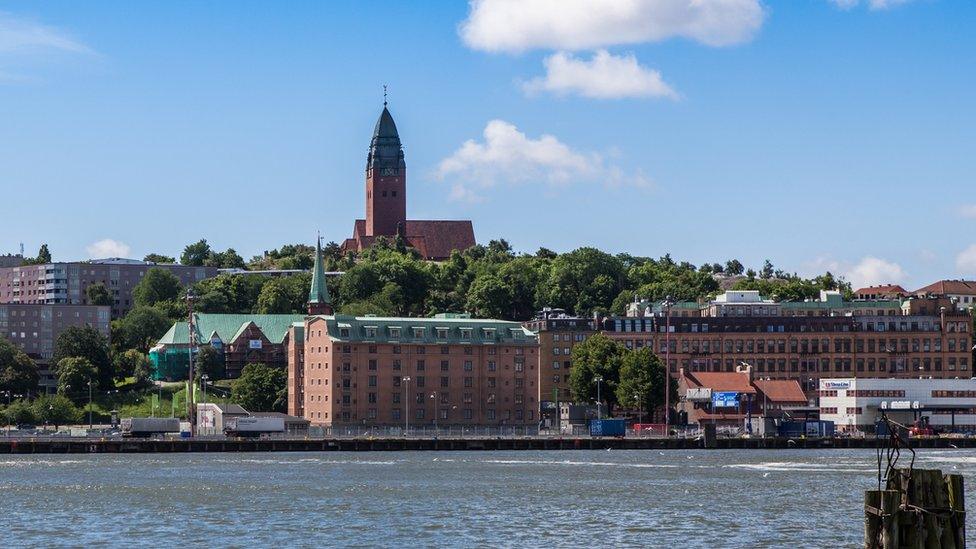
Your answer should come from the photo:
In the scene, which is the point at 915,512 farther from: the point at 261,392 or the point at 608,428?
the point at 261,392

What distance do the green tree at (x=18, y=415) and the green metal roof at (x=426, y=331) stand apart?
1390 inches

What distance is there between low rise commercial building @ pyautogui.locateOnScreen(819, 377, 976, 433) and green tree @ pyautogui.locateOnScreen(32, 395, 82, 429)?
8026cm

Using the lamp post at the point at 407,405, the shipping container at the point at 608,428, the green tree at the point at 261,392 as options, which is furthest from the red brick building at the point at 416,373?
the shipping container at the point at 608,428


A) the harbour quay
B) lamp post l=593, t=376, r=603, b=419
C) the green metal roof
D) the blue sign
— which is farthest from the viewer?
the blue sign

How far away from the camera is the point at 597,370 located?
18412 centimetres

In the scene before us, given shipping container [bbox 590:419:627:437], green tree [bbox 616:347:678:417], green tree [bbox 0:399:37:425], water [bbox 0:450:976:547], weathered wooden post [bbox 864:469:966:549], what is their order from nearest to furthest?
weathered wooden post [bbox 864:469:966:549], water [bbox 0:450:976:547], shipping container [bbox 590:419:627:437], green tree [bbox 616:347:678:417], green tree [bbox 0:399:37:425]

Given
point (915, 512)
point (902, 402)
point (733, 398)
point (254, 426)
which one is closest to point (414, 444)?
point (254, 426)

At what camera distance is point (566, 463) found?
129625 millimetres

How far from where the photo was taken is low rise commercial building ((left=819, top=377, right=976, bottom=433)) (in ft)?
584

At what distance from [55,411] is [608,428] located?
63874 millimetres

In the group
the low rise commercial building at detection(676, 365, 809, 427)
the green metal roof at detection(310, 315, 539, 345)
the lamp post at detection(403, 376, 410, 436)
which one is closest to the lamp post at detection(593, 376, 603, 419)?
the green metal roof at detection(310, 315, 539, 345)

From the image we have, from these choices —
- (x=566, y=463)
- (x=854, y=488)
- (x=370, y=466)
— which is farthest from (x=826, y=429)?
(x=854, y=488)

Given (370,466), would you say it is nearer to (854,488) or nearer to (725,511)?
(854,488)

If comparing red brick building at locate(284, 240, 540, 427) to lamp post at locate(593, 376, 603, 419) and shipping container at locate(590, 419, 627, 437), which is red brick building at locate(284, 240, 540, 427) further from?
shipping container at locate(590, 419, 627, 437)
